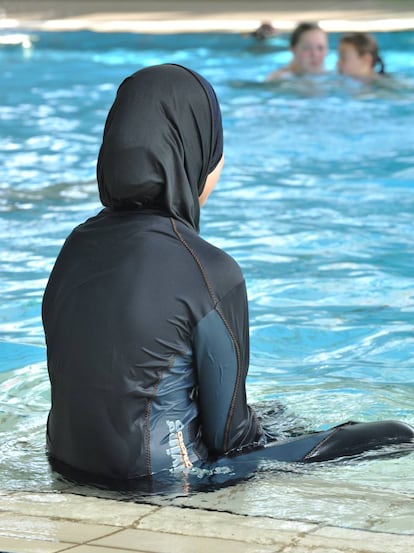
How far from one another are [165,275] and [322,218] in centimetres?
443

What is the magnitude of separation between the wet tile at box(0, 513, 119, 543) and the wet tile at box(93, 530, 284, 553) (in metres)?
0.05

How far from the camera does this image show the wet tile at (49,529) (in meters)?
2.53

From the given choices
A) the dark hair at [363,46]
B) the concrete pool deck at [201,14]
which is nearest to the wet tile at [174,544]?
the dark hair at [363,46]

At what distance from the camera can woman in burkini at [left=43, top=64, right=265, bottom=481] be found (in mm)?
2990

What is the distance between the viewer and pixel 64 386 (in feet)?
10.1

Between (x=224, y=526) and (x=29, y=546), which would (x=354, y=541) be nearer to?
(x=224, y=526)

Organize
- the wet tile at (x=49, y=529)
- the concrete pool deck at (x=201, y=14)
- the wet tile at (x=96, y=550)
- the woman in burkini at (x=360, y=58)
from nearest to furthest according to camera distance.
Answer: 1. the wet tile at (x=96, y=550)
2. the wet tile at (x=49, y=529)
3. the woman in burkini at (x=360, y=58)
4. the concrete pool deck at (x=201, y=14)

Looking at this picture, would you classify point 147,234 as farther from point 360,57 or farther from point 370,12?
point 370,12

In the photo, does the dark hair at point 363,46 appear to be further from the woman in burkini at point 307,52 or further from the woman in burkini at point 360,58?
the woman in burkini at point 307,52

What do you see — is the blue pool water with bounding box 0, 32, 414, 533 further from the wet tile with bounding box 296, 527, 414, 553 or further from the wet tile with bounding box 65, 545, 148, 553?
the wet tile with bounding box 65, 545, 148, 553

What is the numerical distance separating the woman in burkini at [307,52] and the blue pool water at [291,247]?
0.20 m

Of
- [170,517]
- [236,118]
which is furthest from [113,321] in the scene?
[236,118]

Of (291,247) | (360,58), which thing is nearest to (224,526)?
(291,247)

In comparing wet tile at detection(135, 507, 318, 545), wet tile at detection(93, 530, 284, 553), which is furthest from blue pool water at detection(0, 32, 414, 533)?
wet tile at detection(93, 530, 284, 553)
